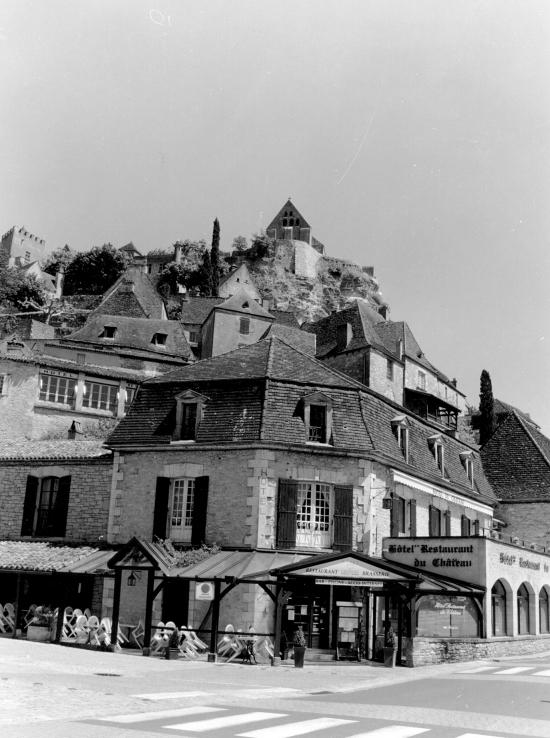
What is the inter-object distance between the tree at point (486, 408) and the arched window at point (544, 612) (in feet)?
62.9

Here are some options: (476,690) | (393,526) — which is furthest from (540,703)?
(393,526)

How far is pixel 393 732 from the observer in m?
9.76

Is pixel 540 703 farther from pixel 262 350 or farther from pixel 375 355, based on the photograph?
pixel 375 355

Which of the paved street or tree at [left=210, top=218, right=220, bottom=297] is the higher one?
tree at [left=210, top=218, right=220, bottom=297]

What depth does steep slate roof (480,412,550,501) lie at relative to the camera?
3641 centimetres

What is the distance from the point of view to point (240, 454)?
23.2 meters

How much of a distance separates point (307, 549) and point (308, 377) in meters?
5.66

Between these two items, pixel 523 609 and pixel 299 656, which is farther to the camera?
pixel 523 609

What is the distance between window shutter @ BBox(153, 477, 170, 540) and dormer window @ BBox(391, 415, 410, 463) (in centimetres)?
800

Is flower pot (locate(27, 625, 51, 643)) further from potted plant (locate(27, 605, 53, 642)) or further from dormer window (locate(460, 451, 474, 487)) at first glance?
dormer window (locate(460, 451, 474, 487))

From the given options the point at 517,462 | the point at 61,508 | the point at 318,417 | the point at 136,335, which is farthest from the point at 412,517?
the point at 136,335

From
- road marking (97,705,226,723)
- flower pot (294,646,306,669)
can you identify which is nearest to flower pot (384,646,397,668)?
flower pot (294,646,306,669)

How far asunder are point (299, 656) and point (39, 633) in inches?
306

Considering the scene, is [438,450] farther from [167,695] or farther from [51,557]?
[167,695]
